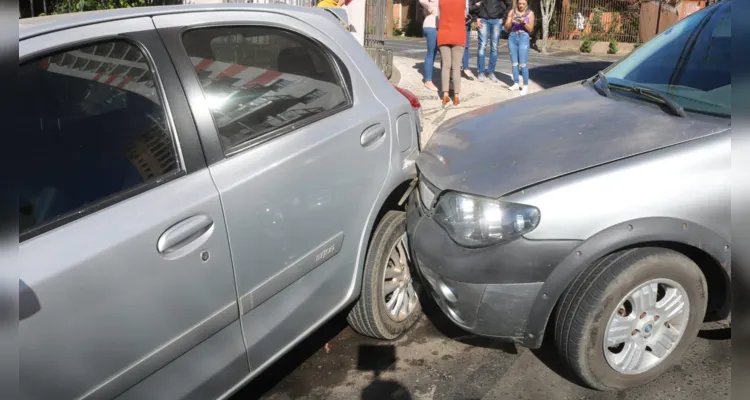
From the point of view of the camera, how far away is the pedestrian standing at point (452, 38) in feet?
29.0

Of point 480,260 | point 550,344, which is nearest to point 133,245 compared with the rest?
point 480,260

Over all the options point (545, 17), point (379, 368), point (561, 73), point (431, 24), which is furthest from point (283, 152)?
point (545, 17)

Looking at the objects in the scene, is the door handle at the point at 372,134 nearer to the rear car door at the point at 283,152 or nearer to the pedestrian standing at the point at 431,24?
the rear car door at the point at 283,152

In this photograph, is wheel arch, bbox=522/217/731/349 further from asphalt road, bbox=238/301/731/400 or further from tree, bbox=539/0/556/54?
tree, bbox=539/0/556/54

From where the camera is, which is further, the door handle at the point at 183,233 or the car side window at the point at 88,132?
the door handle at the point at 183,233

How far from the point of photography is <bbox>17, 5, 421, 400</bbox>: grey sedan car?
1.97m

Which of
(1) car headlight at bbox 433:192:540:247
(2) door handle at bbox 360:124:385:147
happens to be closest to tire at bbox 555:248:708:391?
(1) car headlight at bbox 433:192:540:247

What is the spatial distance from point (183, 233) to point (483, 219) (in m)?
1.29

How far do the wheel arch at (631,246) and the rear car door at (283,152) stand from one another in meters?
0.91

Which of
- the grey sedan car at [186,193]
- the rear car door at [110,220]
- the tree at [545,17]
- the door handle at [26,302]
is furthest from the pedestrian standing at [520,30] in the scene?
the tree at [545,17]

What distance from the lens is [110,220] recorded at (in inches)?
82.4

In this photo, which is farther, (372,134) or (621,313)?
(372,134)

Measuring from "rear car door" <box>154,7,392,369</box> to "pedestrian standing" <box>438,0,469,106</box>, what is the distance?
5.91m

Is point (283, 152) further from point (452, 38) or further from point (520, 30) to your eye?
point (520, 30)
